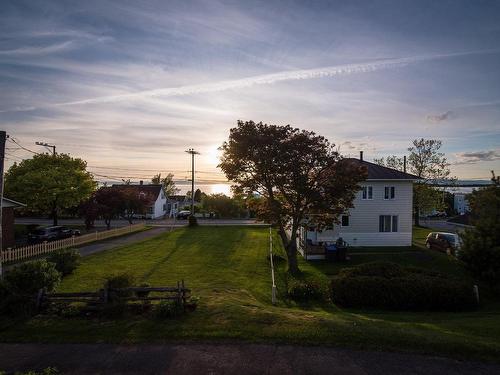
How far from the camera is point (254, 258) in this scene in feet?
94.5

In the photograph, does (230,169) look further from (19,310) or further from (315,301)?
(19,310)

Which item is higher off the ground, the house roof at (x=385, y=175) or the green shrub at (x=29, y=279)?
the house roof at (x=385, y=175)

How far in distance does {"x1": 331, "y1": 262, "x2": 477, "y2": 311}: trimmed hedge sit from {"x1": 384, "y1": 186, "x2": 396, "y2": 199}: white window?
16.8 metres

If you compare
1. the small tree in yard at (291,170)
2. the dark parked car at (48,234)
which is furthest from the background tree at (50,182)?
the small tree in yard at (291,170)

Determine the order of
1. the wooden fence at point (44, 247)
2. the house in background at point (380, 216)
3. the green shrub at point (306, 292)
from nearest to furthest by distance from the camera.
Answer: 1. the green shrub at point (306, 292)
2. the wooden fence at point (44, 247)
3. the house in background at point (380, 216)

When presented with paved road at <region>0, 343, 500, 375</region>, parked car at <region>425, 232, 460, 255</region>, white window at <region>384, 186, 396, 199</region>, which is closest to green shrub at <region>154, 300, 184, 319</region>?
paved road at <region>0, 343, 500, 375</region>

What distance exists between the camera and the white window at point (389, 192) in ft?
115

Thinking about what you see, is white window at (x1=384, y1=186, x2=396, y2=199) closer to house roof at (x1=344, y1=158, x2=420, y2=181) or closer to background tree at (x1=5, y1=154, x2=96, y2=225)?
house roof at (x1=344, y1=158, x2=420, y2=181)

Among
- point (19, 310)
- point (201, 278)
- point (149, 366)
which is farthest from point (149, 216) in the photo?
point (149, 366)

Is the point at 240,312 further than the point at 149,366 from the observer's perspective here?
Yes

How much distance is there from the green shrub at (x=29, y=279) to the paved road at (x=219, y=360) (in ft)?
11.2

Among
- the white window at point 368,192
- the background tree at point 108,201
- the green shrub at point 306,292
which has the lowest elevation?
the green shrub at point 306,292

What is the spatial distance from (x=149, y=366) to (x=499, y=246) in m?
19.5

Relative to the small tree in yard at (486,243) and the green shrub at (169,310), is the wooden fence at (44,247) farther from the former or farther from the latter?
the small tree in yard at (486,243)
